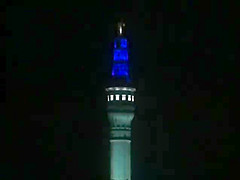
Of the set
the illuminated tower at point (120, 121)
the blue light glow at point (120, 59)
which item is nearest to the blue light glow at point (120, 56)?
the blue light glow at point (120, 59)

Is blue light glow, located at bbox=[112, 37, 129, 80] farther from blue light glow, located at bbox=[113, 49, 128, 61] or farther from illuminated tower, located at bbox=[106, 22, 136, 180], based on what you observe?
illuminated tower, located at bbox=[106, 22, 136, 180]

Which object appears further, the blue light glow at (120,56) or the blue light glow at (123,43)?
the blue light glow at (123,43)

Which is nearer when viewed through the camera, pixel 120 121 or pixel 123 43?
pixel 120 121

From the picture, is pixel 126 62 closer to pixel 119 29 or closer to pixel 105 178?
pixel 119 29

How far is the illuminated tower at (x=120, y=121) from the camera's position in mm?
50781

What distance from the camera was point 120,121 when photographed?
167ft

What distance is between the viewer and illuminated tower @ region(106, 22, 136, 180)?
167 feet

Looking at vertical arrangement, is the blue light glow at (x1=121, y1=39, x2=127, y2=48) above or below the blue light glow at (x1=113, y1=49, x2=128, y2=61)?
above

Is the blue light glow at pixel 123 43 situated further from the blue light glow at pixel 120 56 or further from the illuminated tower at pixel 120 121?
the illuminated tower at pixel 120 121

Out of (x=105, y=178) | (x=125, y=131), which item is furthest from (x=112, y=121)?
(x=105, y=178)

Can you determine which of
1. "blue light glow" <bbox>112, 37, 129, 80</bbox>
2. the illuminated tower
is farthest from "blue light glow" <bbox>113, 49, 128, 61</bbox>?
the illuminated tower

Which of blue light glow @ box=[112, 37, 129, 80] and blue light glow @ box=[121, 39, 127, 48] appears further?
blue light glow @ box=[121, 39, 127, 48]

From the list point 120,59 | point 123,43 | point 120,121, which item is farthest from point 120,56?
point 120,121

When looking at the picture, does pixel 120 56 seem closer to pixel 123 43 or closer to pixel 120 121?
pixel 123 43
